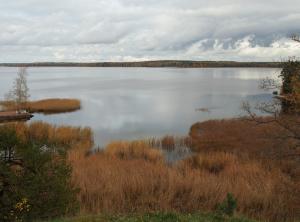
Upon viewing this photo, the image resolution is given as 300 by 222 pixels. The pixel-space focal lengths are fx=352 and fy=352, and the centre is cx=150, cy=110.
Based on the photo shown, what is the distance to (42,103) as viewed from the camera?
5441 centimetres

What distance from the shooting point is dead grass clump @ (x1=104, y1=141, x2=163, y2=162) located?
2205cm

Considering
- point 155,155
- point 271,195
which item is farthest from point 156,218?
point 155,155

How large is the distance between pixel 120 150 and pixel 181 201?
41.0 ft

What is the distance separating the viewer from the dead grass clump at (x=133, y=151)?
22.0m

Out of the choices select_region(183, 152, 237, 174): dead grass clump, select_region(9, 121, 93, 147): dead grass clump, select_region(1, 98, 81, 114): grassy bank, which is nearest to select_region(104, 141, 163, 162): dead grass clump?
select_region(183, 152, 237, 174): dead grass clump

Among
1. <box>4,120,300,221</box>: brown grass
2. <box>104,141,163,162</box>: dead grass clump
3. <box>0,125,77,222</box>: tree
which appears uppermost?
<box>0,125,77,222</box>: tree

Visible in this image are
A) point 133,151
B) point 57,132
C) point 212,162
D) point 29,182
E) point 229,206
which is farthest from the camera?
point 57,132

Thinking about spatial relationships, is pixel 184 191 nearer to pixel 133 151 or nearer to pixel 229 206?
pixel 229 206

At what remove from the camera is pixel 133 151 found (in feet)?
76.3

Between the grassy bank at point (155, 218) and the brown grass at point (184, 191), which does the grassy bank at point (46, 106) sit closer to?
the brown grass at point (184, 191)

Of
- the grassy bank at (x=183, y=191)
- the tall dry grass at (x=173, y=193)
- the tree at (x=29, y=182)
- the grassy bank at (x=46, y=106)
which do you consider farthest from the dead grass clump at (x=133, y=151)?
the grassy bank at (x=46, y=106)

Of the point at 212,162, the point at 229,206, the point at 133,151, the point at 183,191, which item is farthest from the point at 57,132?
the point at 229,206

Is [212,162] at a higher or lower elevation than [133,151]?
higher

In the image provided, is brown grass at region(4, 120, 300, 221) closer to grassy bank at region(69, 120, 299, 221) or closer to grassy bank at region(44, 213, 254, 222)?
grassy bank at region(69, 120, 299, 221)
